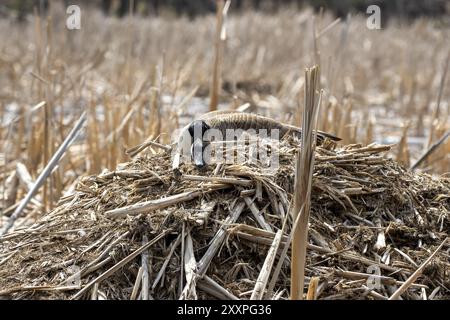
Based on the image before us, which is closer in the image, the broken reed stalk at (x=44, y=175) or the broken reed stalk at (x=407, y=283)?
the broken reed stalk at (x=407, y=283)

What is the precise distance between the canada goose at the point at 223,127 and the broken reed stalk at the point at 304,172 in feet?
2.51

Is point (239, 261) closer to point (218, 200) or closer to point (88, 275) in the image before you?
point (218, 200)

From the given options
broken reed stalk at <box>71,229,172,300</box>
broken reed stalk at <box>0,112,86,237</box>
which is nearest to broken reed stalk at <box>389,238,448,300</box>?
broken reed stalk at <box>71,229,172,300</box>

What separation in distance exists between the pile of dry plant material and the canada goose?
11 cm

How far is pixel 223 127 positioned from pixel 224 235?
770 millimetres

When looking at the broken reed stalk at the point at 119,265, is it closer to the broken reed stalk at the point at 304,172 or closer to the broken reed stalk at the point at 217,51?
the broken reed stalk at the point at 304,172

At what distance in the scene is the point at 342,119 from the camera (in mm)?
4754

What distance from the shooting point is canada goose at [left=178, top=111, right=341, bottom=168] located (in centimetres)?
279

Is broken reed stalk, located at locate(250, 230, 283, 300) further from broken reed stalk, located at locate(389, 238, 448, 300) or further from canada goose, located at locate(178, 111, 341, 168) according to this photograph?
canada goose, located at locate(178, 111, 341, 168)

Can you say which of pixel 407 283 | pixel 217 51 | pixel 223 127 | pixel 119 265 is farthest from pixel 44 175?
pixel 407 283

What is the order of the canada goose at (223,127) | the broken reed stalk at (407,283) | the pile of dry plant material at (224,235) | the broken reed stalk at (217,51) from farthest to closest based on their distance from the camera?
the broken reed stalk at (217,51) → the canada goose at (223,127) → the pile of dry plant material at (224,235) → the broken reed stalk at (407,283)

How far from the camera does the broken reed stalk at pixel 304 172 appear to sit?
2008mm

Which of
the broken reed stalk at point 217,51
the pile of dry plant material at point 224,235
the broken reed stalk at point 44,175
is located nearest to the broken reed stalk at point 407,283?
the pile of dry plant material at point 224,235

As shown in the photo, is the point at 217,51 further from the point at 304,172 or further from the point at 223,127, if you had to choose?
the point at 304,172
